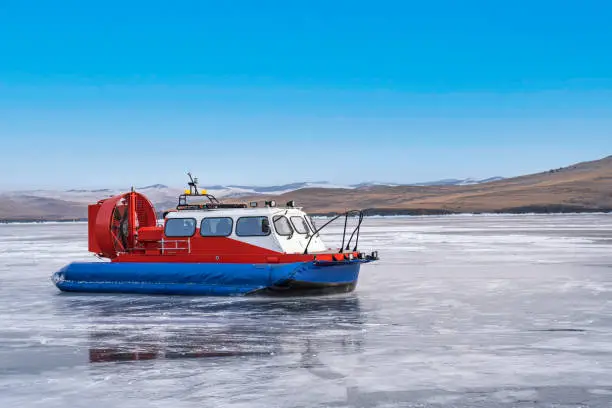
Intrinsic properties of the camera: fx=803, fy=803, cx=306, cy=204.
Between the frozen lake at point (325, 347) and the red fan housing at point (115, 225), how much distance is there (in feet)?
4.12

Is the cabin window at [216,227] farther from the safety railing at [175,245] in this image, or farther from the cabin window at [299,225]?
the cabin window at [299,225]

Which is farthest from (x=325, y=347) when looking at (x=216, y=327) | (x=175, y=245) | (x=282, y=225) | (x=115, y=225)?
(x=115, y=225)

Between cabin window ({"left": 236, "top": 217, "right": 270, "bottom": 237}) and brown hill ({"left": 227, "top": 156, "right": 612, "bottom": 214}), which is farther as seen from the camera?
brown hill ({"left": 227, "top": 156, "right": 612, "bottom": 214})

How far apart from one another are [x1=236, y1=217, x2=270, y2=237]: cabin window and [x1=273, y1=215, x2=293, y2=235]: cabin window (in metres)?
0.17

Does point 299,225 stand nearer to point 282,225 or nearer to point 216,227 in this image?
point 282,225

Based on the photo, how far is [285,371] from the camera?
7.46 metres

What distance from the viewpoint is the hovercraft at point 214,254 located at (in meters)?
13.4

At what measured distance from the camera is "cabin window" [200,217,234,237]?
14.3 meters

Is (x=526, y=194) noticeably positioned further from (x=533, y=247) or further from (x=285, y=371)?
(x=285, y=371)

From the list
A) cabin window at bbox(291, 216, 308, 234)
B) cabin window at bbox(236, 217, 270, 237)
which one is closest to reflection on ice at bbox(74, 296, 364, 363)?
cabin window at bbox(236, 217, 270, 237)

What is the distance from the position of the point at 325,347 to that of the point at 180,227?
660 centimetres

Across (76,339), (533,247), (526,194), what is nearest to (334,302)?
(76,339)

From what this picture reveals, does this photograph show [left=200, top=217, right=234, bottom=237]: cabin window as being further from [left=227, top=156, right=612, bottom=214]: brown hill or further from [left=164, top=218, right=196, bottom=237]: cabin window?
[left=227, top=156, right=612, bottom=214]: brown hill

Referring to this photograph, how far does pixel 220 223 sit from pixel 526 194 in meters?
126
